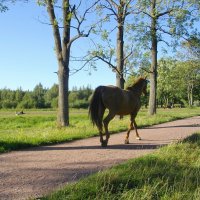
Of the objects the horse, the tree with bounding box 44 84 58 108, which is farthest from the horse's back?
the tree with bounding box 44 84 58 108

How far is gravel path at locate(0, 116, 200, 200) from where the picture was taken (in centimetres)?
724

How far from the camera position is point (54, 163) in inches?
380

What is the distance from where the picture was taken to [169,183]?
309 inches

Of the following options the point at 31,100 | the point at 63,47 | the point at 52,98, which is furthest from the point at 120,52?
the point at 52,98

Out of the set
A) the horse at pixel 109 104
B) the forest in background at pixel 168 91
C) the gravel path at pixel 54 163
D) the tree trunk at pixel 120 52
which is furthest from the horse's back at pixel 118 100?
the forest in background at pixel 168 91

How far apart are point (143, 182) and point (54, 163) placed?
264cm

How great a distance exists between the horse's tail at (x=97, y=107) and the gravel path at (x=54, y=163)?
2.62ft

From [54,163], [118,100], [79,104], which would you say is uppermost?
[79,104]

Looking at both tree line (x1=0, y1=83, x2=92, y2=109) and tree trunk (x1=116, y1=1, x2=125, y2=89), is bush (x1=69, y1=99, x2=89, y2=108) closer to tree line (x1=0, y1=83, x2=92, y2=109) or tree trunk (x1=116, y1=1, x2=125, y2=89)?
tree line (x1=0, y1=83, x2=92, y2=109)

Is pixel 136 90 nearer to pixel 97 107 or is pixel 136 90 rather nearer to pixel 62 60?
pixel 97 107

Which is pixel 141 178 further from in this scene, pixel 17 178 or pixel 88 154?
pixel 88 154

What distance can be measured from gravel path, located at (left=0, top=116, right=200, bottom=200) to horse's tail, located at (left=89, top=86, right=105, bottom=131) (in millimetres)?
798

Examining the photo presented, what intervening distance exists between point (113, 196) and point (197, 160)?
422 centimetres

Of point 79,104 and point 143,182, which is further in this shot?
point 79,104
